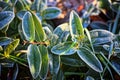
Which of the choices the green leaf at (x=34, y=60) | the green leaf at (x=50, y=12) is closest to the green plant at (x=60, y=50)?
the green leaf at (x=34, y=60)

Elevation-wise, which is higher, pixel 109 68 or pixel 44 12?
pixel 44 12

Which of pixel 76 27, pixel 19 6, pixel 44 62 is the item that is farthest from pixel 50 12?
pixel 44 62

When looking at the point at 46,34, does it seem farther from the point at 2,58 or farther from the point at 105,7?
the point at 105,7

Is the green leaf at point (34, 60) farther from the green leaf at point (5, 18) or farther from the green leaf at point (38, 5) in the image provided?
the green leaf at point (38, 5)

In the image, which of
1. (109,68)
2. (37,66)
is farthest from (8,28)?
(109,68)

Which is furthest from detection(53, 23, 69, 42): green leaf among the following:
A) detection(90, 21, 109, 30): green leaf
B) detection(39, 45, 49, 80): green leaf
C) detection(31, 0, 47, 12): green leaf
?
detection(90, 21, 109, 30): green leaf

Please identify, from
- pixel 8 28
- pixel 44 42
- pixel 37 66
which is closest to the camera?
pixel 37 66
